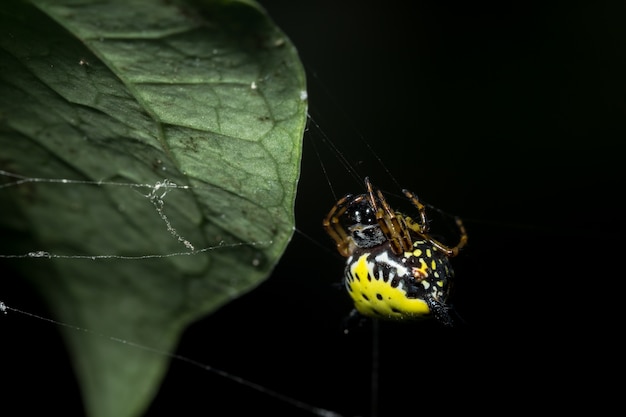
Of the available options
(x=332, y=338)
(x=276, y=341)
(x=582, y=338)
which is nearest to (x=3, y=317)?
(x=276, y=341)

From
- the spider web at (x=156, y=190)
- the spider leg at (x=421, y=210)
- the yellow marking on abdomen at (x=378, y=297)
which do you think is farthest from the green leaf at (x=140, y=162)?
the spider leg at (x=421, y=210)

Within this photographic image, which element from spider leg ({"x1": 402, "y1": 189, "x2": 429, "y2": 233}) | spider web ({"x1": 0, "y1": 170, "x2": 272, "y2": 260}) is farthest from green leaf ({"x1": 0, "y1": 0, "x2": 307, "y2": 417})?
spider leg ({"x1": 402, "y1": 189, "x2": 429, "y2": 233})

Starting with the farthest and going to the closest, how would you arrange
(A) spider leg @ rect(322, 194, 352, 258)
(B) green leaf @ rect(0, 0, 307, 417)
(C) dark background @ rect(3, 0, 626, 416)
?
1. (C) dark background @ rect(3, 0, 626, 416)
2. (A) spider leg @ rect(322, 194, 352, 258)
3. (B) green leaf @ rect(0, 0, 307, 417)

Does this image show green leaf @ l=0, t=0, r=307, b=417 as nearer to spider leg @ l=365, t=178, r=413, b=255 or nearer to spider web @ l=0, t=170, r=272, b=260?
spider web @ l=0, t=170, r=272, b=260

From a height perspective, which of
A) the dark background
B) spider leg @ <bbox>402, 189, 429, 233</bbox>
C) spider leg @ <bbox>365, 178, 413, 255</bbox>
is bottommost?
spider leg @ <bbox>365, 178, 413, 255</bbox>

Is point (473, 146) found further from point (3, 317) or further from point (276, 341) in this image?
point (3, 317)

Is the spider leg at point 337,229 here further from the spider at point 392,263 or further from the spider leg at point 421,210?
the spider leg at point 421,210

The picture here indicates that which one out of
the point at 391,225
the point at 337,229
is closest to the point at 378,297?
the point at 391,225
